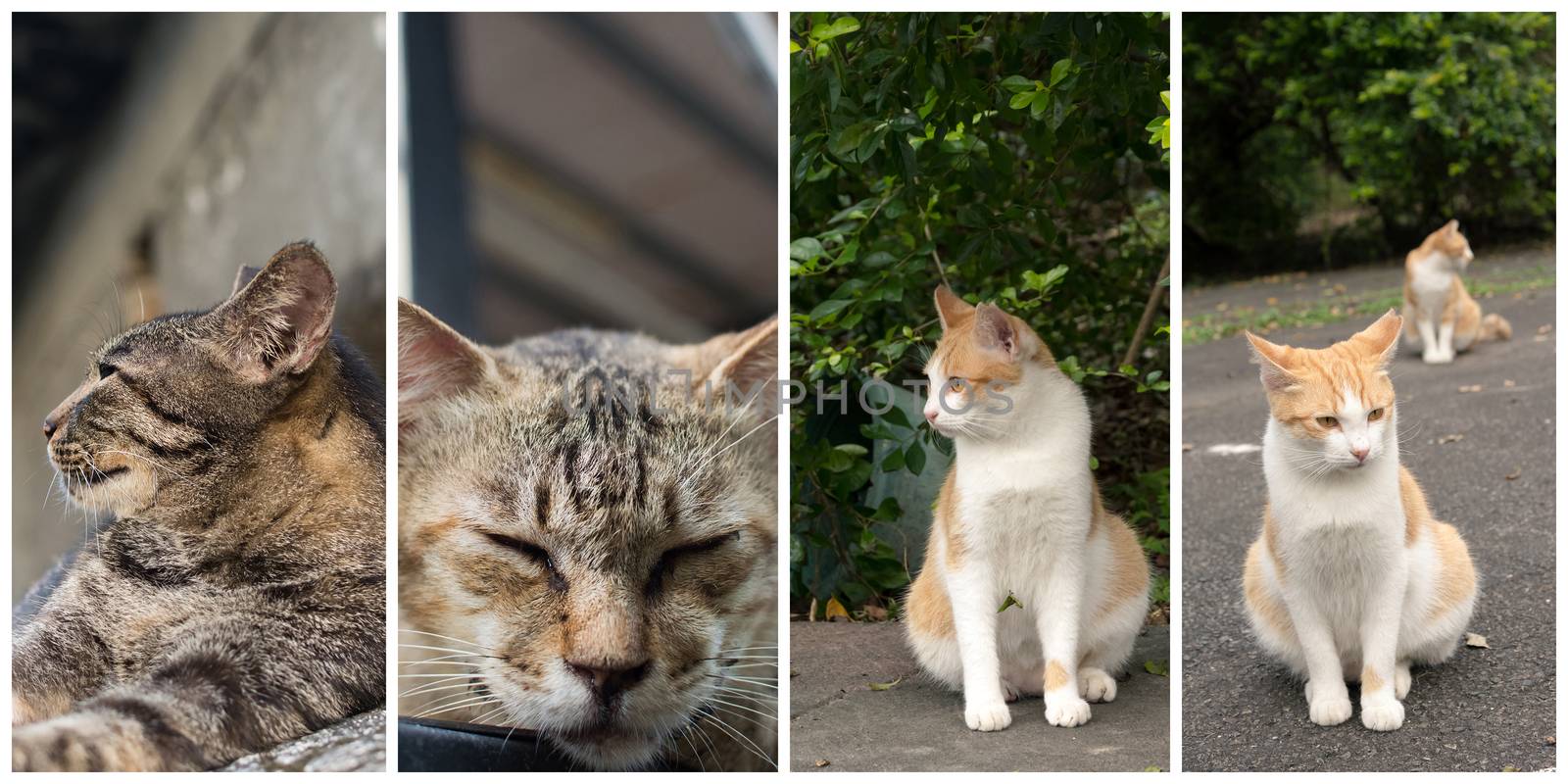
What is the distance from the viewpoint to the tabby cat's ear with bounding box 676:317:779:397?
2049 mm

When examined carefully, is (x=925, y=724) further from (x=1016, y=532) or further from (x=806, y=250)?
(x=806, y=250)

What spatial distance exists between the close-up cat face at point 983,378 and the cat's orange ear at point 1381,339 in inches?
23.9

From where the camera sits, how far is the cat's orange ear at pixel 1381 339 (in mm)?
2016

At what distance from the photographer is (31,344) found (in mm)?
2398

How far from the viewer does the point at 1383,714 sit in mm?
2049

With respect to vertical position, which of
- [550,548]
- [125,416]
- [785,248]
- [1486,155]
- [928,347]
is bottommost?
[550,548]

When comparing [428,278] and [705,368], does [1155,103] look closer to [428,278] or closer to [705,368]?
[705,368]

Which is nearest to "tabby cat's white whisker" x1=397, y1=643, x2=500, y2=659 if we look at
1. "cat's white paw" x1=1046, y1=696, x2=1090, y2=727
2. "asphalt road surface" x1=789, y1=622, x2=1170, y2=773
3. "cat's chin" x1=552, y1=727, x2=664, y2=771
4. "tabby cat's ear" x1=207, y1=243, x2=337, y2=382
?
"cat's chin" x1=552, y1=727, x2=664, y2=771

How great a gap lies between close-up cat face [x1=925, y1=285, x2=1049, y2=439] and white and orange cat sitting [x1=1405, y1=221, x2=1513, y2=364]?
85cm

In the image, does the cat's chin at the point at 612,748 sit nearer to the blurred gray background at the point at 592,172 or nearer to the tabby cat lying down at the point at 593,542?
the tabby cat lying down at the point at 593,542

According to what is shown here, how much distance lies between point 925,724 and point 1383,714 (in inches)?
33.3

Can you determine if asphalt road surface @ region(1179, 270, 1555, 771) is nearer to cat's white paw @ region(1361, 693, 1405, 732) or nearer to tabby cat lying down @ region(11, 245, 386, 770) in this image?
cat's white paw @ region(1361, 693, 1405, 732)

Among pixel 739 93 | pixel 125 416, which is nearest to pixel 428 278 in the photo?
pixel 125 416

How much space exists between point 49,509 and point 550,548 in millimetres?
1074
